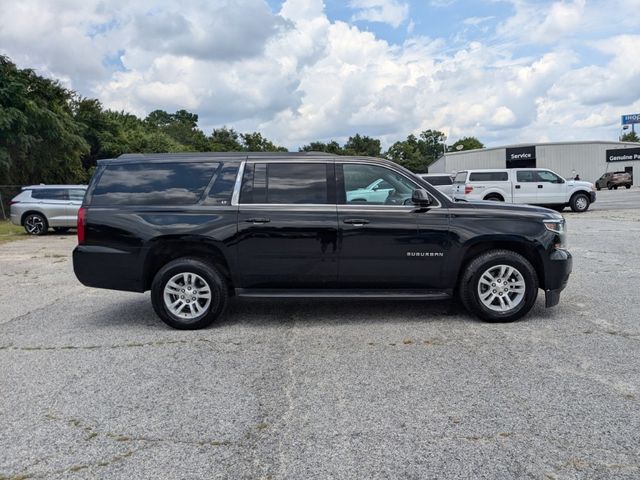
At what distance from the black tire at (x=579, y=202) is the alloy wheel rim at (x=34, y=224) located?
63.7 feet

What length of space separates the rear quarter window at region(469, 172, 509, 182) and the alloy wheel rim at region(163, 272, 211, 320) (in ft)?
55.7

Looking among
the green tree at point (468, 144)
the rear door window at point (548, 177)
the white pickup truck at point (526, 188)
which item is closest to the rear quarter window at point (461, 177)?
the white pickup truck at point (526, 188)

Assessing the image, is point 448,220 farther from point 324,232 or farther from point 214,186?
point 214,186

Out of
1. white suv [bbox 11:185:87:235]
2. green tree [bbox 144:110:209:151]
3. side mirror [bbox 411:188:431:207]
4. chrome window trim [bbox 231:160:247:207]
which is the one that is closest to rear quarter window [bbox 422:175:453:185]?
white suv [bbox 11:185:87:235]

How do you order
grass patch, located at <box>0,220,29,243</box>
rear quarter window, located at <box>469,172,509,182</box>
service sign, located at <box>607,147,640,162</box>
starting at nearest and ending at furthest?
1. grass patch, located at <box>0,220,29,243</box>
2. rear quarter window, located at <box>469,172,509,182</box>
3. service sign, located at <box>607,147,640,162</box>

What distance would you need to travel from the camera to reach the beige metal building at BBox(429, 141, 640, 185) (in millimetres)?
54344

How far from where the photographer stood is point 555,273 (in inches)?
225

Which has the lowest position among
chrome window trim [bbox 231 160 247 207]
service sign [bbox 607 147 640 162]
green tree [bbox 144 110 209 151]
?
chrome window trim [bbox 231 160 247 207]

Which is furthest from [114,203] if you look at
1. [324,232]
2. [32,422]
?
[32,422]

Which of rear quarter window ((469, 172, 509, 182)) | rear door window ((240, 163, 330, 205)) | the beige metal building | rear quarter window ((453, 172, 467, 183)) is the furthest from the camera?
the beige metal building

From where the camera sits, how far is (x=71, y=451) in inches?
124

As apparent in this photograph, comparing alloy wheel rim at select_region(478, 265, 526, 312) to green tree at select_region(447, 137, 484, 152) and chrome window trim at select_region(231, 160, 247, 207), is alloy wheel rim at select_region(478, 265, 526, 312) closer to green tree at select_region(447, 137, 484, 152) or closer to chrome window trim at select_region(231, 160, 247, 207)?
chrome window trim at select_region(231, 160, 247, 207)

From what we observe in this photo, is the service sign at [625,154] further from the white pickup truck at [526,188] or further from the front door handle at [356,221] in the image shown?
the front door handle at [356,221]

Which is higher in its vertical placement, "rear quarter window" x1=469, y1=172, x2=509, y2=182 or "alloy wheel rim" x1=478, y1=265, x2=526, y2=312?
"rear quarter window" x1=469, y1=172, x2=509, y2=182
